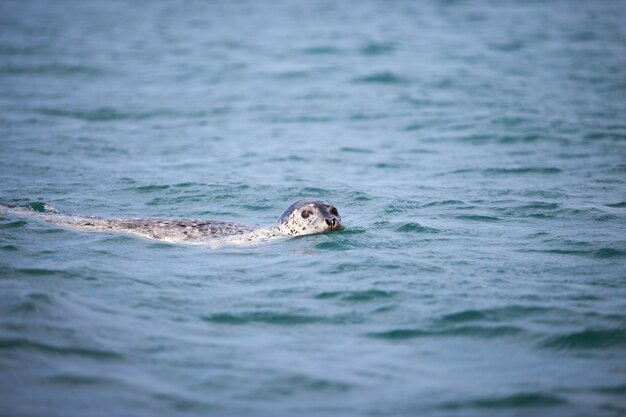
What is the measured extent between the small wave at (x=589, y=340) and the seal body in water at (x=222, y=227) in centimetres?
389

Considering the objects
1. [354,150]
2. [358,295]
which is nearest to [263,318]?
[358,295]

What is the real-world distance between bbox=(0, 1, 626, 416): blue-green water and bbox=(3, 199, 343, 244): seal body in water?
0.85ft

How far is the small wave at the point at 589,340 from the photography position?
6828mm

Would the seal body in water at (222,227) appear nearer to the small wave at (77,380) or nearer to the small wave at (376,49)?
the small wave at (77,380)

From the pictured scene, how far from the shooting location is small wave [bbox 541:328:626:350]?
6.83 metres

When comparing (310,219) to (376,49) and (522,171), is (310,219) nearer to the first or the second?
(522,171)

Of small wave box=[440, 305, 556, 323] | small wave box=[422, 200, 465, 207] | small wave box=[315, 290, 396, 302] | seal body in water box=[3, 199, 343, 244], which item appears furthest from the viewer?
small wave box=[422, 200, 465, 207]

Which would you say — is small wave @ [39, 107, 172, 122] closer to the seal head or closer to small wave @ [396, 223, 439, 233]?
the seal head

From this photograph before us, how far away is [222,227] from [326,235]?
130 centimetres

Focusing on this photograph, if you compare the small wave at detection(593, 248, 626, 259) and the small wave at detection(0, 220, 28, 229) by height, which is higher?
the small wave at detection(0, 220, 28, 229)

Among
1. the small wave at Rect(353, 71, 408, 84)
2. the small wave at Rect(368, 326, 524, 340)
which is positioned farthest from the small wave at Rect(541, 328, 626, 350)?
the small wave at Rect(353, 71, 408, 84)

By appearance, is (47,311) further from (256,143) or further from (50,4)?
(50,4)

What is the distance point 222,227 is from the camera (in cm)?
1024

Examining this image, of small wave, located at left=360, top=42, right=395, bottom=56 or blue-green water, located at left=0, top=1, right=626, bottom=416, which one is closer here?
blue-green water, located at left=0, top=1, right=626, bottom=416
